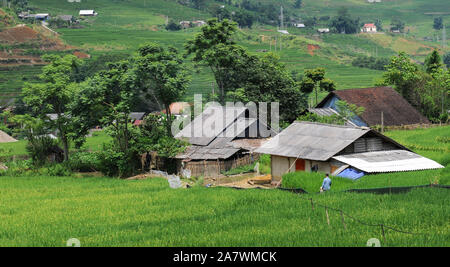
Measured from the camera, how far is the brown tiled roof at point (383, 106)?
41.8m

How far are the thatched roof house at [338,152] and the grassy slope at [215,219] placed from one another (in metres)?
4.62

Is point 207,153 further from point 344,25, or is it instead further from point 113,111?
point 344,25

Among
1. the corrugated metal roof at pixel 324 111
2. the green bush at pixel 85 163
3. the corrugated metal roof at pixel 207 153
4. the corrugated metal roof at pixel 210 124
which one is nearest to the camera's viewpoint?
the corrugated metal roof at pixel 207 153

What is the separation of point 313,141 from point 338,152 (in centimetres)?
181

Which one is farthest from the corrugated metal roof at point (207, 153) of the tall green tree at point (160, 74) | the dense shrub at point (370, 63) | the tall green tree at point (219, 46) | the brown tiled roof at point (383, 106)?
the dense shrub at point (370, 63)

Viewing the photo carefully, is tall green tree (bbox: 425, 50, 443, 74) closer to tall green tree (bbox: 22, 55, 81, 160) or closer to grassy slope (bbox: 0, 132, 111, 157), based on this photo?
grassy slope (bbox: 0, 132, 111, 157)

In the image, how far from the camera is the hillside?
8981 centimetres

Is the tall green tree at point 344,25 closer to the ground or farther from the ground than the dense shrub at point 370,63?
farther from the ground

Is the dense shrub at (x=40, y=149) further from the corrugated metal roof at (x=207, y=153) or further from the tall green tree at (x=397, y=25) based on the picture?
the tall green tree at (x=397, y=25)

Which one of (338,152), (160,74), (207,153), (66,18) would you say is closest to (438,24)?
(66,18)

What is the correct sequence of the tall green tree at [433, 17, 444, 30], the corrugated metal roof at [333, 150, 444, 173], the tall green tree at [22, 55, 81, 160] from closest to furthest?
the corrugated metal roof at [333, 150, 444, 173] → the tall green tree at [22, 55, 81, 160] → the tall green tree at [433, 17, 444, 30]

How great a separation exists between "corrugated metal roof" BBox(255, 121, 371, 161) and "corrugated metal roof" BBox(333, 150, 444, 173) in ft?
2.14

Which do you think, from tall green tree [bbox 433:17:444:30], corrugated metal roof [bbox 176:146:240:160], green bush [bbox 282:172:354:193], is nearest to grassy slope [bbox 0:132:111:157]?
corrugated metal roof [bbox 176:146:240:160]
